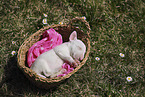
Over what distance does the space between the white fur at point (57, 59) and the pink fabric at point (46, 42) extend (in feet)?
0.66

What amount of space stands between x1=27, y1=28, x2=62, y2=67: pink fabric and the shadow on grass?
12.6 inches

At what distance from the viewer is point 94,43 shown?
283cm

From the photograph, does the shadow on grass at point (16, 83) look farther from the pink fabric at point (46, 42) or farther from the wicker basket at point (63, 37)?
the pink fabric at point (46, 42)

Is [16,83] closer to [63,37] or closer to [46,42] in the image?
[46,42]

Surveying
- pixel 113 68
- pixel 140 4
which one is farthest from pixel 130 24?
pixel 113 68

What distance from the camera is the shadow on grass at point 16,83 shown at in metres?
2.22

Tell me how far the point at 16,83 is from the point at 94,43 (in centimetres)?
132

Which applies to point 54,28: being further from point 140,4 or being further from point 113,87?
point 140,4

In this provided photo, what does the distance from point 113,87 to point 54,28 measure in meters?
1.18

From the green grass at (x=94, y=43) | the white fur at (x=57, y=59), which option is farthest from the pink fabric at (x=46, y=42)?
the green grass at (x=94, y=43)

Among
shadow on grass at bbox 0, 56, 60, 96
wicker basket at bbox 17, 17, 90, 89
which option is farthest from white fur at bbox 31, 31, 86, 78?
shadow on grass at bbox 0, 56, 60, 96

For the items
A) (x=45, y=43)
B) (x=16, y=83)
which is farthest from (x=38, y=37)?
(x=16, y=83)

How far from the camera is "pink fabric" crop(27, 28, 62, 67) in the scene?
2373 millimetres

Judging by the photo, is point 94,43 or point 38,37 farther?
point 94,43
